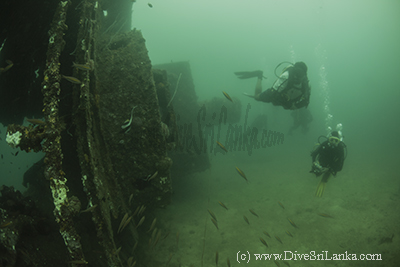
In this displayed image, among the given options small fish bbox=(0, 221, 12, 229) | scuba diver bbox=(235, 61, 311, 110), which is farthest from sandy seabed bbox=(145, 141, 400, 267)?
scuba diver bbox=(235, 61, 311, 110)

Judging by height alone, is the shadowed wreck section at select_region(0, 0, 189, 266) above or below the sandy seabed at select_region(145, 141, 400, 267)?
above

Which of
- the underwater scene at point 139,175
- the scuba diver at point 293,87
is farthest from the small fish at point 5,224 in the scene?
the scuba diver at point 293,87

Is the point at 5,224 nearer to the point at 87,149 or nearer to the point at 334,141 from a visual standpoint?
the point at 87,149

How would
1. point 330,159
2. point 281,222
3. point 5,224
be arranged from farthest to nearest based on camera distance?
point 330,159
point 281,222
point 5,224

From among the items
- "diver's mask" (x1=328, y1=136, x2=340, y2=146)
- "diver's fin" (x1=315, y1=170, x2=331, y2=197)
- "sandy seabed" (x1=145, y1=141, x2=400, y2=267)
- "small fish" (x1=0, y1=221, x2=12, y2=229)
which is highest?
"small fish" (x1=0, y1=221, x2=12, y2=229)

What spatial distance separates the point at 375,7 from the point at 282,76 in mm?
103981

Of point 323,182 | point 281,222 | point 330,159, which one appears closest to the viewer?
point 281,222

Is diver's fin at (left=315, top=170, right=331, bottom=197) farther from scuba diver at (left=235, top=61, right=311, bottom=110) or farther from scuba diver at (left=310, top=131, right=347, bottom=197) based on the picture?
scuba diver at (left=235, top=61, right=311, bottom=110)

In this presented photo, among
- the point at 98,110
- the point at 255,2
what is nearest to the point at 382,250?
the point at 98,110

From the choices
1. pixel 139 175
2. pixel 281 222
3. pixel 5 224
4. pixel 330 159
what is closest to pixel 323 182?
pixel 330 159

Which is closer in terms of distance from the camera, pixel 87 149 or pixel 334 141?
pixel 87 149

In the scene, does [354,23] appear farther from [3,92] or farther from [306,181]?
[3,92]

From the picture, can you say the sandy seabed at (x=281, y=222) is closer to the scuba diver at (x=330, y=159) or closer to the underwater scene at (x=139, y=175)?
the underwater scene at (x=139, y=175)

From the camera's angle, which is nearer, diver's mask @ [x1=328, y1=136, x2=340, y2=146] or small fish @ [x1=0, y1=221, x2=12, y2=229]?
A: small fish @ [x1=0, y1=221, x2=12, y2=229]
